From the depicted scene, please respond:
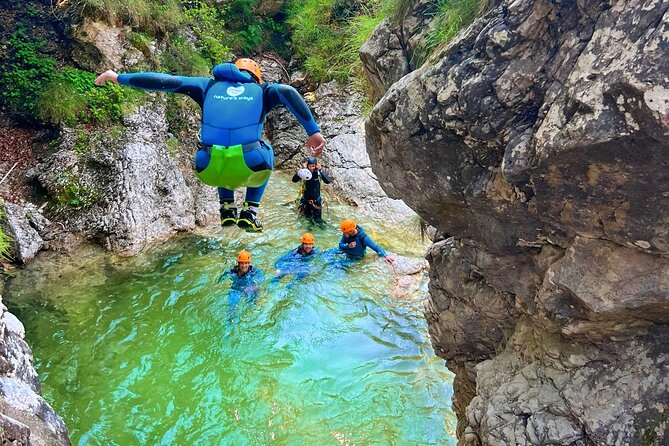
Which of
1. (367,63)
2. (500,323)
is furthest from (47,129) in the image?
(500,323)

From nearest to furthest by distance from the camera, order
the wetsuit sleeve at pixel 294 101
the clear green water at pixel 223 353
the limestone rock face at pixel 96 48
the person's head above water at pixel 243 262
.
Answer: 1. the wetsuit sleeve at pixel 294 101
2. the clear green water at pixel 223 353
3. the person's head above water at pixel 243 262
4. the limestone rock face at pixel 96 48

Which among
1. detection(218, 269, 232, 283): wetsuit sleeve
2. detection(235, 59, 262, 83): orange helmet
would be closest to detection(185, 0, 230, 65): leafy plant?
detection(218, 269, 232, 283): wetsuit sleeve

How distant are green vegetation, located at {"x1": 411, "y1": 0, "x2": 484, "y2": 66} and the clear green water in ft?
11.3

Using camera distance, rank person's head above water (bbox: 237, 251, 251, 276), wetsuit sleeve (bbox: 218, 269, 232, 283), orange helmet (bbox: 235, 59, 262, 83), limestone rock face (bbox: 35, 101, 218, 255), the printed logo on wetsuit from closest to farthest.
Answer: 1. the printed logo on wetsuit
2. orange helmet (bbox: 235, 59, 262, 83)
3. person's head above water (bbox: 237, 251, 251, 276)
4. wetsuit sleeve (bbox: 218, 269, 232, 283)
5. limestone rock face (bbox: 35, 101, 218, 255)

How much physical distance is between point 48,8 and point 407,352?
8.64 m

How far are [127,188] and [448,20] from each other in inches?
247

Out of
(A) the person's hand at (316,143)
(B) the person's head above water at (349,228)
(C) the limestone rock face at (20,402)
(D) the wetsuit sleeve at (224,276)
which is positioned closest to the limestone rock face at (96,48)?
(D) the wetsuit sleeve at (224,276)

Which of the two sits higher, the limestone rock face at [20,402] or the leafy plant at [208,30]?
the leafy plant at [208,30]

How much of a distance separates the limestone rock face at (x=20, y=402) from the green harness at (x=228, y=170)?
1847 mm

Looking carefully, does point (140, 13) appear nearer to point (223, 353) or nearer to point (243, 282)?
point (243, 282)

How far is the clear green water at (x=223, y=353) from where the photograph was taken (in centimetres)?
481

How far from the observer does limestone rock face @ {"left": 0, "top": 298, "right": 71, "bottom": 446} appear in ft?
9.02

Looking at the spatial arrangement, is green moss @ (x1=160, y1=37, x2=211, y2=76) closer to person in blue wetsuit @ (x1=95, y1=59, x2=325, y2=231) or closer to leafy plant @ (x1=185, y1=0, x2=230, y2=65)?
leafy plant @ (x1=185, y1=0, x2=230, y2=65)

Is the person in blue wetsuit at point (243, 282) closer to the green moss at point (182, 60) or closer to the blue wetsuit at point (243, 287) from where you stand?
the blue wetsuit at point (243, 287)
